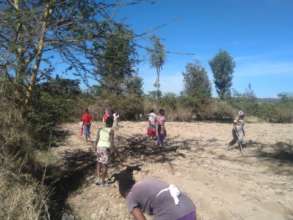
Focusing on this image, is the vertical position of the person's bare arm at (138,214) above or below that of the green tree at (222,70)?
below

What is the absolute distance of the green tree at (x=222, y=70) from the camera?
5753cm

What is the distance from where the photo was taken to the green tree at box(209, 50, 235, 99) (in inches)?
2265

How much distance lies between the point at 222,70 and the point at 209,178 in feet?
173

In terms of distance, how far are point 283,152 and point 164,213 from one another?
9.90 metres

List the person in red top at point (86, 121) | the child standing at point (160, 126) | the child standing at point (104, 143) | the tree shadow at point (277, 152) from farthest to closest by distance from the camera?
1. the person in red top at point (86, 121)
2. the child standing at point (160, 126)
3. the tree shadow at point (277, 152)
4. the child standing at point (104, 143)

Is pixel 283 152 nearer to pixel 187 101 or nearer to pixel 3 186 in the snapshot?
pixel 3 186

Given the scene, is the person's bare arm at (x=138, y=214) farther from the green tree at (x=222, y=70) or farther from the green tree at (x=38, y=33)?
the green tree at (x=222, y=70)

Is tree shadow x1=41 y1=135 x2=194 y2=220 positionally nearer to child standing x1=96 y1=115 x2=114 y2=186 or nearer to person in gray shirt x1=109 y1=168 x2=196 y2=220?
child standing x1=96 y1=115 x2=114 y2=186

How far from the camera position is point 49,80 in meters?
6.40

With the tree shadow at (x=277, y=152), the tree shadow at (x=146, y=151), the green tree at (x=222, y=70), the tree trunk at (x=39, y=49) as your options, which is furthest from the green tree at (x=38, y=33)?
the green tree at (x=222, y=70)

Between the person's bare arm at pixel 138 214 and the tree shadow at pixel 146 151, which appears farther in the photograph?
the tree shadow at pixel 146 151

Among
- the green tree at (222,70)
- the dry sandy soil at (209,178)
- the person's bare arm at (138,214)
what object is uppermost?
the green tree at (222,70)

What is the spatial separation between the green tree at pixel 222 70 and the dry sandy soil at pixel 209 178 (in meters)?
46.6

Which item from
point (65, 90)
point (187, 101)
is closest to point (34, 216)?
point (65, 90)
